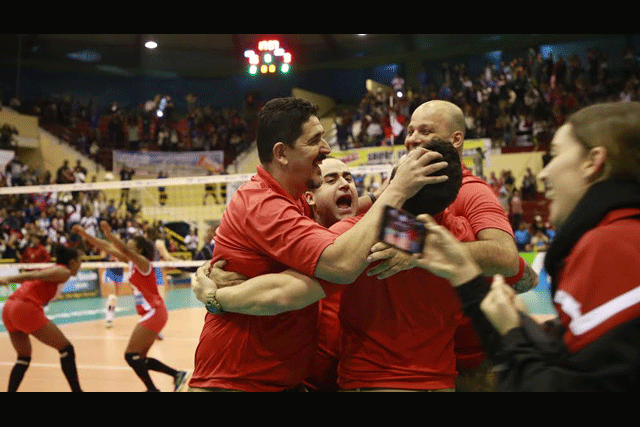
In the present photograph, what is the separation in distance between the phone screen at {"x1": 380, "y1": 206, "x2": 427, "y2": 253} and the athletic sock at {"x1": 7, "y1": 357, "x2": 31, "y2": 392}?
22.9 ft

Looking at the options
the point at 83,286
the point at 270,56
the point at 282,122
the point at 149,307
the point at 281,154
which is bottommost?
the point at 83,286

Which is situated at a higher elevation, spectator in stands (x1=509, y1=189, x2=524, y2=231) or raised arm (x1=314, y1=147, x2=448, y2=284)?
raised arm (x1=314, y1=147, x2=448, y2=284)

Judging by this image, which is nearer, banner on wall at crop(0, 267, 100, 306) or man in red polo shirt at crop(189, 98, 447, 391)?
man in red polo shirt at crop(189, 98, 447, 391)

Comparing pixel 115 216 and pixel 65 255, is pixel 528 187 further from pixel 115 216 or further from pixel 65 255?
pixel 65 255

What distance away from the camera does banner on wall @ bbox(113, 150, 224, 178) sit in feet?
90.6

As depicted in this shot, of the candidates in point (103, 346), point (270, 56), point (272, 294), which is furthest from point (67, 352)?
point (270, 56)

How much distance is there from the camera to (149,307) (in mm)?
8367

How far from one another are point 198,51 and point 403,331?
3478cm

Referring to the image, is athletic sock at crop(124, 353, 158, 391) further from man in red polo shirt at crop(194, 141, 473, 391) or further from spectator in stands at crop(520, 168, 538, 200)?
spectator in stands at crop(520, 168, 538, 200)

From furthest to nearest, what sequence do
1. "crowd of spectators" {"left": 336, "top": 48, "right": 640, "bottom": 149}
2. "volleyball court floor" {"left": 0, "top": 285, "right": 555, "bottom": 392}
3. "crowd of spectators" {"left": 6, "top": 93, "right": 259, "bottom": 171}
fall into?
"crowd of spectators" {"left": 6, "top": 93, "right": 259, "bottom": 171}, "crowd of spectators" {"left": 336, "top": 48, "right": 640, "bottom": 149}, "volleyball court floor" {"left": 0, "top": 285, "right": 555, "bottom": 392}

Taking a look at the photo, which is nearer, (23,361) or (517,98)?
(23,361)

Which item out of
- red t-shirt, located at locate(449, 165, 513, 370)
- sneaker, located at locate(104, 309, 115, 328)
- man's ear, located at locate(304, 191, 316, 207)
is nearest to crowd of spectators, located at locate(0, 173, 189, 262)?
sneaker, located at locate(104, 309, 115, 328)
